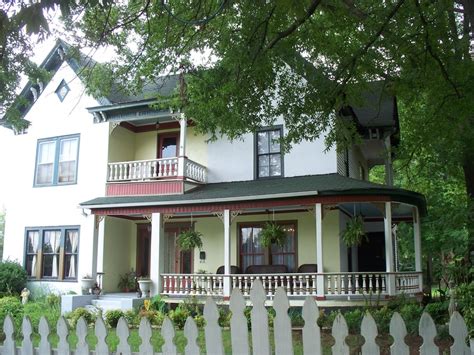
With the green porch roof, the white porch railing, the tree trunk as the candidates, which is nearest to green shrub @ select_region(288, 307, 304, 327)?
the white porch railing

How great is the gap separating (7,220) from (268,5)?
17362 millimetres

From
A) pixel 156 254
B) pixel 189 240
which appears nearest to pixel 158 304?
pixel 156 254

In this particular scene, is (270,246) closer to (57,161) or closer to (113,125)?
(113,125)

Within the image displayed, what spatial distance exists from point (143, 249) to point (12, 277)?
514 centimetres

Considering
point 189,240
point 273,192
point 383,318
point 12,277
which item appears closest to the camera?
point 383,318

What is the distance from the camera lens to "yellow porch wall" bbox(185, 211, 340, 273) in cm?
1744

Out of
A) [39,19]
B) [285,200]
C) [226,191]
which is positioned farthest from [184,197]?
[39,19]

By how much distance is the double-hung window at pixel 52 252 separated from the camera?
67.1ft

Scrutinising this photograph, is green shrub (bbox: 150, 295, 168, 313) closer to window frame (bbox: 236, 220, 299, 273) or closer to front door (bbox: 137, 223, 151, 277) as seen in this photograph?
window frame (bbox: 236, 220, 299, 273)

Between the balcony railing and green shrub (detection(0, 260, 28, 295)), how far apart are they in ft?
17.5

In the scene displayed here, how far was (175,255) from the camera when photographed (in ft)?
66.2

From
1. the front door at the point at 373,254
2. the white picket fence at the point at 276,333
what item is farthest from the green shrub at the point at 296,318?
the white picket fence at the point at 276,333

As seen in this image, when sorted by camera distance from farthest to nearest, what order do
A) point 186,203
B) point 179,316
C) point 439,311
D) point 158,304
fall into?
point 186,203 → point 158,304 → point 439,311 → point 179,316

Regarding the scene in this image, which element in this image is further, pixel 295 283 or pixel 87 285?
pixel 87 285
